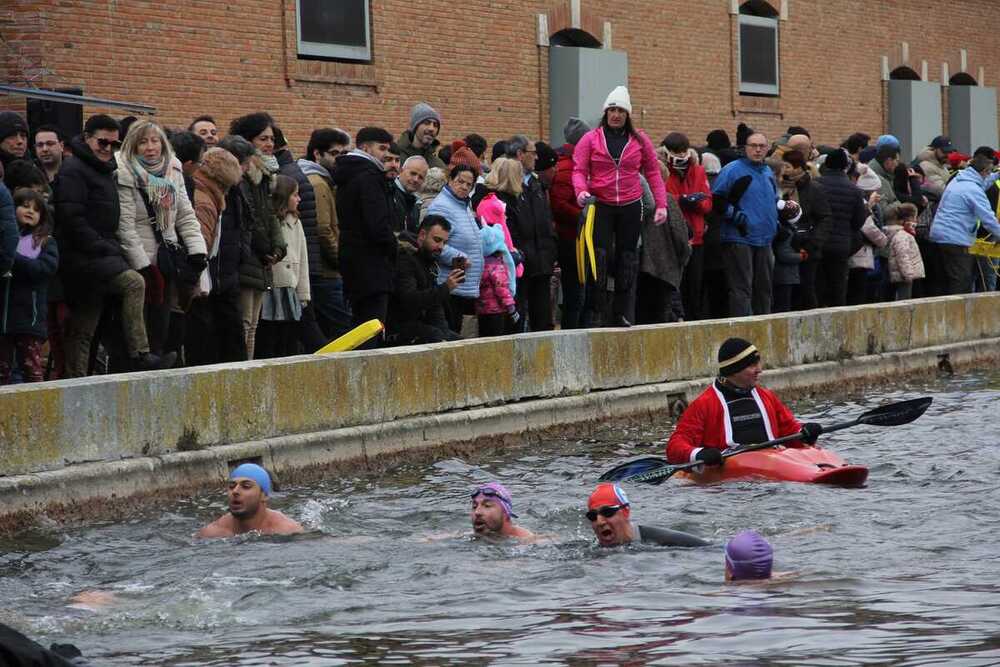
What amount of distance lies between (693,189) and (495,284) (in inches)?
128

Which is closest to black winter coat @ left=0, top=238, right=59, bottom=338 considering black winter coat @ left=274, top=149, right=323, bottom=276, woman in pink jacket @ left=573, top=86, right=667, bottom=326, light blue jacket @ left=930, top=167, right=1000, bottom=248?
black winter coat @ left=274, top=149, right=323, bottom=276

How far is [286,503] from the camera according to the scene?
1281cm

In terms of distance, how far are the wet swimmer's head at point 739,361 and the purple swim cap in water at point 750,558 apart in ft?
12.0

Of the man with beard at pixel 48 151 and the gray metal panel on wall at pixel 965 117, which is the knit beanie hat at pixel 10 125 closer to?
the man with beard at pixel 48 151

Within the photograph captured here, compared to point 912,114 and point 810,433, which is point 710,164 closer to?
point 810,433

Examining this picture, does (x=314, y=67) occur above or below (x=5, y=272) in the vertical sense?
above

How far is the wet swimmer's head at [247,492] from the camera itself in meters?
11.4

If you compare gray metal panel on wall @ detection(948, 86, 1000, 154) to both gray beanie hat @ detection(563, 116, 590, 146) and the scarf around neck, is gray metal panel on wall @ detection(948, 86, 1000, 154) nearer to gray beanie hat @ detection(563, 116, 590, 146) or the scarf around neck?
gray beanie hat @ detection(563, 116, 590, 146)

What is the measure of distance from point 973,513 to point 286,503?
4.28 metres

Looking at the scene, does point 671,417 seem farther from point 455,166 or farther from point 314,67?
point 314,67

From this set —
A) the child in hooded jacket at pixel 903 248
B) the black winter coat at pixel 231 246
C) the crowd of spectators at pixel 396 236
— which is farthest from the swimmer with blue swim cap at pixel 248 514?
the child in hooded jacket at pixel 903 248

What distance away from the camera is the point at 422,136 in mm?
17266

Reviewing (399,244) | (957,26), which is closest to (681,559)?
(399,244)

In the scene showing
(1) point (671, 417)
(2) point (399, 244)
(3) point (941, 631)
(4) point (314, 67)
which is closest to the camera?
(3) point (941, 631)
